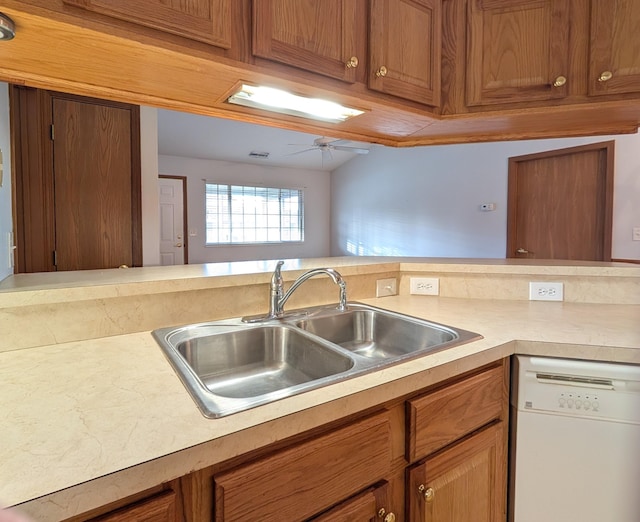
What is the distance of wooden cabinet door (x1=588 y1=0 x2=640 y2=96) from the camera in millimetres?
1235

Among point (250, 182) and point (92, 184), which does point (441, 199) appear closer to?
point (250, 182)

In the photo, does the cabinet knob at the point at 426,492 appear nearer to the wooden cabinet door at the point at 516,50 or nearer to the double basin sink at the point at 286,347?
the double basin sink at the point at 286,347

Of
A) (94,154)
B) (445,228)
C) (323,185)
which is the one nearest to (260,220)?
(323,185)

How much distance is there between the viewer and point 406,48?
126 centimetres

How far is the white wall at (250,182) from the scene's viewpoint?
21.6 ft

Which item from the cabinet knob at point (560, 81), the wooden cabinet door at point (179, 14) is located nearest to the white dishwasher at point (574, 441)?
the cabinet knob at point (560, 81)

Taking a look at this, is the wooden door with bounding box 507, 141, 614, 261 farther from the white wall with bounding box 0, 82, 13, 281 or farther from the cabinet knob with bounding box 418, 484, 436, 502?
the white wall with bounding box 0, 82, 13, 281

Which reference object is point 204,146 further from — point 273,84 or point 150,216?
point 273,84

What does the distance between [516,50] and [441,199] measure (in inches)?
165

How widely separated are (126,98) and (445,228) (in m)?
4.85

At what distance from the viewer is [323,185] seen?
8195mm

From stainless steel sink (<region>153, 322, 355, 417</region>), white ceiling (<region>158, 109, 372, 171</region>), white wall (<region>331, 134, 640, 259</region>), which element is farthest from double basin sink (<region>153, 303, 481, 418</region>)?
white ceiling (<region>158, 109, 372, 171</region>)

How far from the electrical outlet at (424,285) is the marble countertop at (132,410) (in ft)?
1.88

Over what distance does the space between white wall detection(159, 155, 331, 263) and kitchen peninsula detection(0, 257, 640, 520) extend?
5522mm
